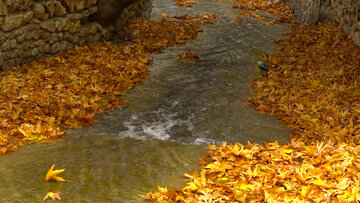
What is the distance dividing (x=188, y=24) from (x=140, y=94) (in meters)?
5.55

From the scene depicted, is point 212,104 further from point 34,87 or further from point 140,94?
point 34,87

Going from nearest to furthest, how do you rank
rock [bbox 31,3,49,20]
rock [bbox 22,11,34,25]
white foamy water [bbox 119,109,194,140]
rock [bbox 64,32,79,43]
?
1. white foamy water [bbox 119,109,194,140]
2. rock [bbox 22,11,34,25]
3. rock [bbox 31,3,49,20]
4. rock [bbox 64,32,79,43]

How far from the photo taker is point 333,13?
9906 millimetres

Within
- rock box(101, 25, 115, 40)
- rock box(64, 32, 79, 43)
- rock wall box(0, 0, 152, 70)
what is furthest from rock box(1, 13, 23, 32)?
rock box(101, 25, 115, 40)

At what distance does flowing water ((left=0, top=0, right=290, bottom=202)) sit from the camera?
3264 millimetres

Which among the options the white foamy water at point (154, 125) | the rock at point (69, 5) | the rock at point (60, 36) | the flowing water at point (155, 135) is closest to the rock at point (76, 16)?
the rock at point (69, 5)

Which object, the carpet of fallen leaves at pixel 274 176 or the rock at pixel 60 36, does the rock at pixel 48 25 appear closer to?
the rock at pixel 60 36

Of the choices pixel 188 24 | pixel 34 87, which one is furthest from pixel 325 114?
pixel 188 24

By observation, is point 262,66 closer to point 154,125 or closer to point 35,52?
point 154,125

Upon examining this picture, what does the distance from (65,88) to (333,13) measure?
810cm

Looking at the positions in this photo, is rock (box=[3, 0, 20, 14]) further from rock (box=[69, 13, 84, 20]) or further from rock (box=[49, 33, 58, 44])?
rock (box=[69, 13, 84, 20])

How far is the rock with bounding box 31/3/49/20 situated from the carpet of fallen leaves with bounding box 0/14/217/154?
835mm

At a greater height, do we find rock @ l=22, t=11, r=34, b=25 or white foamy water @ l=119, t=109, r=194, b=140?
rock @ l=22, t=11, r=34, b=25

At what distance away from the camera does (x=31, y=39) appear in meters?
6.46
